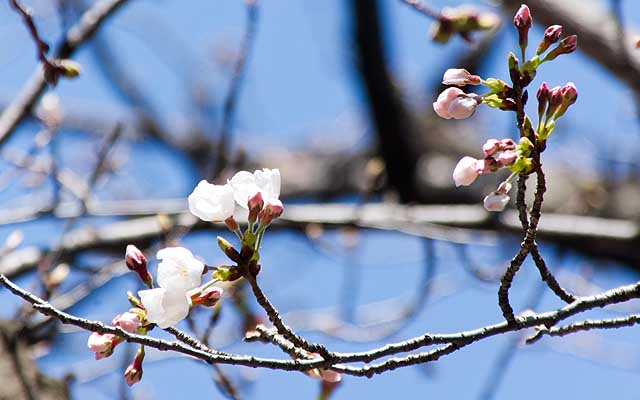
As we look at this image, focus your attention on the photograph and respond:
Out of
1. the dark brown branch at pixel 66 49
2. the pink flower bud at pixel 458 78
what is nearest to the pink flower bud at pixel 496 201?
the pink flower bud at pixel 458 78

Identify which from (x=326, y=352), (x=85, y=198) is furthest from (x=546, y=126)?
(x=85, y=198)

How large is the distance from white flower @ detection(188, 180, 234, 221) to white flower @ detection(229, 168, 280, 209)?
0.10ft

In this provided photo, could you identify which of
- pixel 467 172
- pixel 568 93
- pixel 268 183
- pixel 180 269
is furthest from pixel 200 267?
pixel 568 93

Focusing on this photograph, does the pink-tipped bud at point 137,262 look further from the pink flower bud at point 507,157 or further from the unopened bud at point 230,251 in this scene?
the pink flower bud at point 507,157

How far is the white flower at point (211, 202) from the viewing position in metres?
0.83

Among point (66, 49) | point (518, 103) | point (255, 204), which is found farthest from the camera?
point (66, 49)

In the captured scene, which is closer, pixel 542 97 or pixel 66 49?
pixel 542 97

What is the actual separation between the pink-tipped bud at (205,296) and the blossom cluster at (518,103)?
0.29m

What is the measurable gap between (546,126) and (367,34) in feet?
7.70

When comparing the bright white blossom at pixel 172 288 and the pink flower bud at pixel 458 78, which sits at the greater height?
the pink flower bud at pixel 458 78

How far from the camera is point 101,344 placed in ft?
2.75

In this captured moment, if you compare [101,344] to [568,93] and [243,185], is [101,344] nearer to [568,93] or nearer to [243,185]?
[243,185]

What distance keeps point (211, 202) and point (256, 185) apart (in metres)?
0.06

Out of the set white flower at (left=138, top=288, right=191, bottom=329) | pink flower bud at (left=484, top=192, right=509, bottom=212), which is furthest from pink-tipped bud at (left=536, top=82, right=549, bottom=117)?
white flower at (left=138, top=288, right=191, bottom=329)
